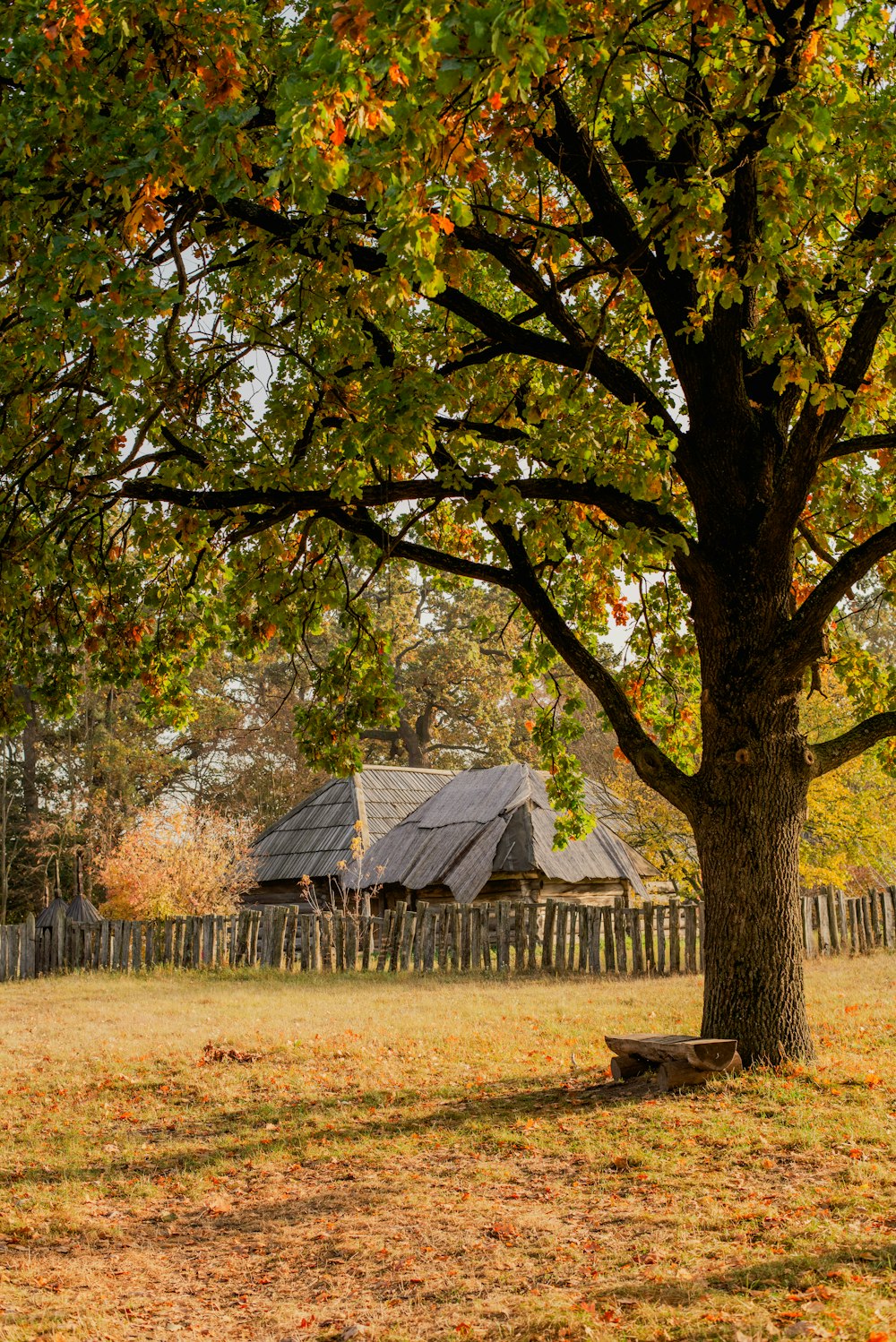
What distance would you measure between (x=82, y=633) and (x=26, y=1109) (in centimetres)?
412

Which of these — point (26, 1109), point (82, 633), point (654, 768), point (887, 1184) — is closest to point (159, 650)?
point (82, 633)

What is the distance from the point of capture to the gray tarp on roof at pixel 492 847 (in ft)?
75.9

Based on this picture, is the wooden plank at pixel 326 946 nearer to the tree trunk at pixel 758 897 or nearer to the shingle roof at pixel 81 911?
the shingle roof at pixel 81 911

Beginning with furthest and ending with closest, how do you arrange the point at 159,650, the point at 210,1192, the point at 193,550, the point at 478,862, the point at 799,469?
the point at 478,862 → the point at 159,650 → the point at 193,550 → the point at 799,469 → the point at 210,1192

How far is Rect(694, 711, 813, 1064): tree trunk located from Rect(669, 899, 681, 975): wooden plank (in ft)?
29.1

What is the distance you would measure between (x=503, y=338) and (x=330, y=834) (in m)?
20.2

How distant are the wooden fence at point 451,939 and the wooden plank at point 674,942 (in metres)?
0.01

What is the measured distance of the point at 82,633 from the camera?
10.2 metres

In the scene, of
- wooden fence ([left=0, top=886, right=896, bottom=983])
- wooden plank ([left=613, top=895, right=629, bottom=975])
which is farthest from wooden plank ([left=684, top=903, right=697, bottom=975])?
wooden plank ([left=613, top=895, right=629, bottom=975])

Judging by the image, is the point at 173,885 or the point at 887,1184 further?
the point at 173,885

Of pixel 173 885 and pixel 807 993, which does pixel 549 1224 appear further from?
pixel 173 885

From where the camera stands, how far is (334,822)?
2748cm

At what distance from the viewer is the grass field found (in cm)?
439

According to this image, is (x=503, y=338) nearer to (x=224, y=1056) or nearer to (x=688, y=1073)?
(x=688, y=1073)
